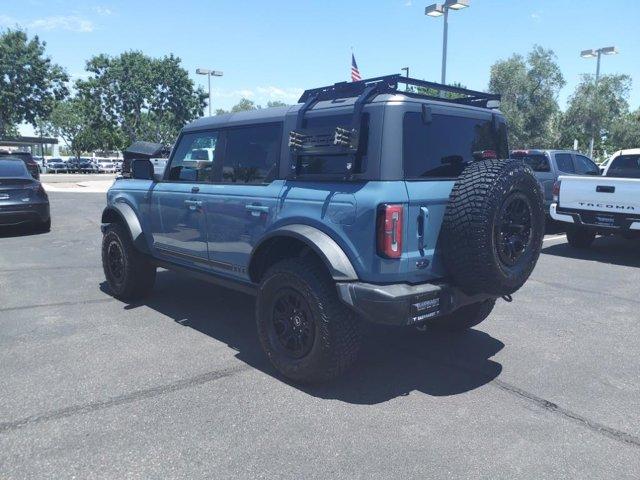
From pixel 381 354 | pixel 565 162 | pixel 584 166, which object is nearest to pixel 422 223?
pixel 381 354

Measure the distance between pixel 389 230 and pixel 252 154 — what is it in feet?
5.48

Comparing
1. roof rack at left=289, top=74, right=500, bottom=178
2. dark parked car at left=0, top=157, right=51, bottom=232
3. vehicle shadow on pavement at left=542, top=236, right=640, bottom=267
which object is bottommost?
vehicle shadow on pavement at left=542, top=236, right=640, bottom=267

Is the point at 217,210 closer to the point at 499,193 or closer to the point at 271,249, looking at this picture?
the point at 271,249

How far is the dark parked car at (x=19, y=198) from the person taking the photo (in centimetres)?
1022

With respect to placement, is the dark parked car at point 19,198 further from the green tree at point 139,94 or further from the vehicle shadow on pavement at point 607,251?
the green tree at point 139,94

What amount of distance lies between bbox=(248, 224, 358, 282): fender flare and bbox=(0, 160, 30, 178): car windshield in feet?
30.2

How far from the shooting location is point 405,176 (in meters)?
3.50

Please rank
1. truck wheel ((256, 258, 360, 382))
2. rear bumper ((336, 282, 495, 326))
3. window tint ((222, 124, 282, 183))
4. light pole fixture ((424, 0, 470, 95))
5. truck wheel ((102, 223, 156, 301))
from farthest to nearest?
light pole fixture ((424, 0, 470, 95)) < truck wheel ((102, 223, 156, 301)) < window tint ((222, 124, 282, 183)) < truck wheel ((256, 258, 360, 382)) < rear bumper ((336, 282, 495, 326))

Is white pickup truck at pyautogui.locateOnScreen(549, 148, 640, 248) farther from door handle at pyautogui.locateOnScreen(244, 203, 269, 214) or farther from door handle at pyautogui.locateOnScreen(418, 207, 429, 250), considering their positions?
door handle at pyautogui.locateOnScreen(244, 203, 269, 214)

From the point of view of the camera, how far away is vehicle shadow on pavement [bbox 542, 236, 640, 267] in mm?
8836

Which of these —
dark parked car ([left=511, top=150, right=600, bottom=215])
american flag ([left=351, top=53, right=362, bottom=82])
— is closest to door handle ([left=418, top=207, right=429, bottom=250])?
american flag ([left=351, top=53, right=362, bottom=82])

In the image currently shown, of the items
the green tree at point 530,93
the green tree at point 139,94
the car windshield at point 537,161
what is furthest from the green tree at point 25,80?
the car windshield at point 537,161

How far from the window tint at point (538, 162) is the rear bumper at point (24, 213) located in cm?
1053

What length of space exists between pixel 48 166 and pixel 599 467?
196 ft
